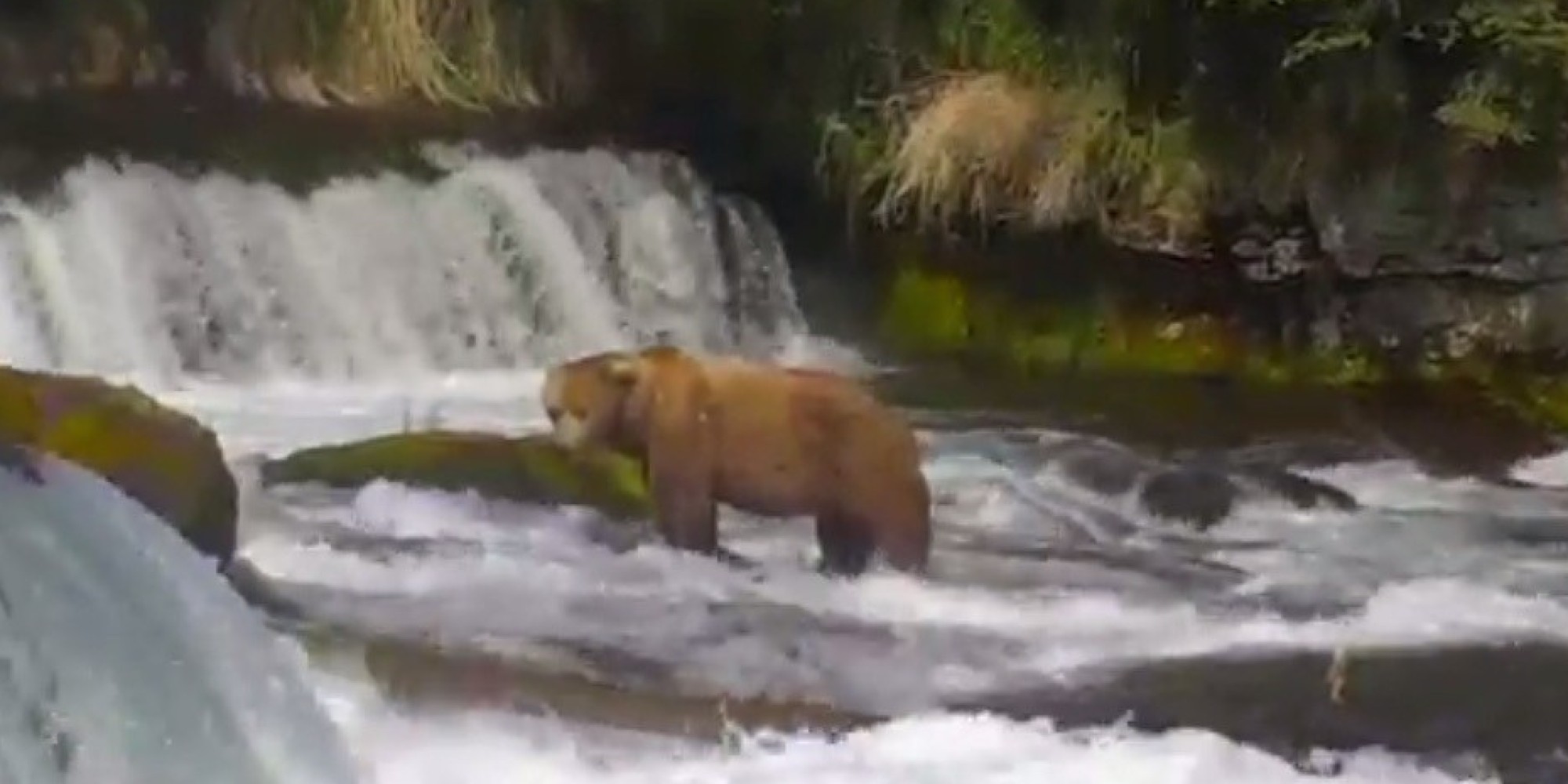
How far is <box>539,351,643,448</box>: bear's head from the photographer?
600 cm

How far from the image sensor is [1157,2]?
8.27 meters

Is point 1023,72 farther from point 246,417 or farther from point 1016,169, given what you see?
point 246,417

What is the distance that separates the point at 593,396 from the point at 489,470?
288 mm

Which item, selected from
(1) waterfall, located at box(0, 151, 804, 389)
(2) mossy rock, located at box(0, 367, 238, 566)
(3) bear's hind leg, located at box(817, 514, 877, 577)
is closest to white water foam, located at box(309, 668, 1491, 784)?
(2) mossy rock, located at box(0, 367, 238, 566)

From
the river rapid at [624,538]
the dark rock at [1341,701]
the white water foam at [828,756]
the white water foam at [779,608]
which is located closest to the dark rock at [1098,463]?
the river rapid at [624,538]

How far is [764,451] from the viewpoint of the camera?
19.4 ft

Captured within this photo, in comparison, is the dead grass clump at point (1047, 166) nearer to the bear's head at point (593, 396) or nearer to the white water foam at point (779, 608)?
the white water foam at point (779, 608)

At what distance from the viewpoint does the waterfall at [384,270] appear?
7.50 metres

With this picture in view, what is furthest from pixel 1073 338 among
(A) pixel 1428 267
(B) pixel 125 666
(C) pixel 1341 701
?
(B) pixel 125 666

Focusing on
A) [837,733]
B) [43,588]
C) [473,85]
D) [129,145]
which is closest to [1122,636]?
[837,733]

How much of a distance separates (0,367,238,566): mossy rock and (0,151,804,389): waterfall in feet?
5.93

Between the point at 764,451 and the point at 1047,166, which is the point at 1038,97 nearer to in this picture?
the point at 1047,166

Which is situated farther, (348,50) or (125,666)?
(348,50)

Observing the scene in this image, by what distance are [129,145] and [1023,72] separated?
2.41m
